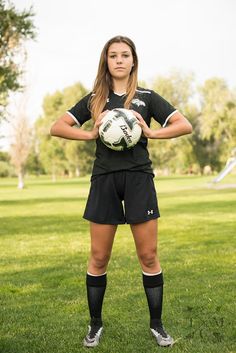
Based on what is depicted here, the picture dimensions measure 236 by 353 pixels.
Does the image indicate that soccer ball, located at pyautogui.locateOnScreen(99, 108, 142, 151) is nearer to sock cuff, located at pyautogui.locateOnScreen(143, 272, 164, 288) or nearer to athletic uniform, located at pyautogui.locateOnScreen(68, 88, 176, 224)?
athletic uniform, located at pyautogui.locateOnScreen(68, 88, 176, 224)

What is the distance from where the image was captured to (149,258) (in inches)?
181

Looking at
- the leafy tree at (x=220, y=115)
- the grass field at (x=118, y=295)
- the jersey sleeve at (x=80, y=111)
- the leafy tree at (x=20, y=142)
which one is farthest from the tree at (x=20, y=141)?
the jersey sleeve at (x=80, y=111)

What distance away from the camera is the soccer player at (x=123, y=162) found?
448cm

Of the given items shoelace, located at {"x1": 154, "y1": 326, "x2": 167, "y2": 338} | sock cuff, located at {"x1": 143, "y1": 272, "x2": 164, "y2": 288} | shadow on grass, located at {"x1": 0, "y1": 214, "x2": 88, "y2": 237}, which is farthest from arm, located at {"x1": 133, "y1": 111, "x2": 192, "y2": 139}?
shadow on grass, located at {"x1": 0, "y1": 214, "x2": 88, "y2": 237}

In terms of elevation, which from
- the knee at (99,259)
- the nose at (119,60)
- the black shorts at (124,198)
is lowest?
the knee at (99,259)

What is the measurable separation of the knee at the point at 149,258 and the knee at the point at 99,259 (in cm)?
32

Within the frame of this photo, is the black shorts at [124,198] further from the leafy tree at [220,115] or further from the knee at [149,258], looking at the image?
the leafy tree at [220,115]

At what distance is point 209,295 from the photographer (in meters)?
6.57

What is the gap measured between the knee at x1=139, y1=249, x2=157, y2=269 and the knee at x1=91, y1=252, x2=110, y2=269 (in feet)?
1.06

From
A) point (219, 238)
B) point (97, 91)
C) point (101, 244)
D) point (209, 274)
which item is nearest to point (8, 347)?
point (101, 244)

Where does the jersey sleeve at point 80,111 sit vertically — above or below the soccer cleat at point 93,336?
above

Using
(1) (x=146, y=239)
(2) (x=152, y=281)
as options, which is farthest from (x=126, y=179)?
(2) (x=152, y=281)

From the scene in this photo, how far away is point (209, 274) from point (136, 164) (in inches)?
162

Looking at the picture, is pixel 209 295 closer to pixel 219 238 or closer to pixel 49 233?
pixel 219 238
